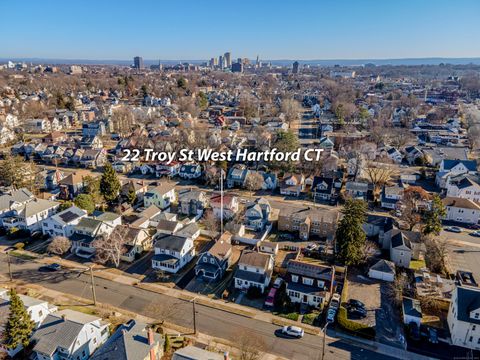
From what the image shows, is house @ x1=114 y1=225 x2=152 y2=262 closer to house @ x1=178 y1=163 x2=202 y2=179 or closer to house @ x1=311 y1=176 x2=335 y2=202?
house @ x1=178 y1=163 x2=202 y2=179

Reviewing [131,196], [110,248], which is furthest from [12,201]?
[110,248]

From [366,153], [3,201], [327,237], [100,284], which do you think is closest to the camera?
[100,284]

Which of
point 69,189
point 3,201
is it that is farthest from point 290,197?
point 3,201

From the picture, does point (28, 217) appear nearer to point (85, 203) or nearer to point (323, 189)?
point (85, 203)

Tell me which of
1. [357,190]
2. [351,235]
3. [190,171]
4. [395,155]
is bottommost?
[357,190]

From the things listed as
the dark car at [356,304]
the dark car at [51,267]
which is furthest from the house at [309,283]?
the dark car at [51,267]

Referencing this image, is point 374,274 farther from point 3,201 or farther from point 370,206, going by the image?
point 3,201
